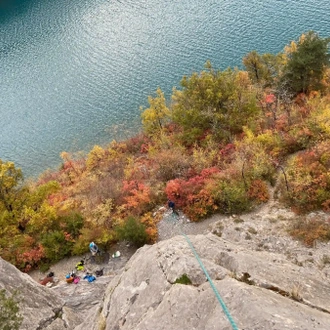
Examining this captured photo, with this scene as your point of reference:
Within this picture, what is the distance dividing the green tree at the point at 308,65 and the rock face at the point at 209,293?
29.5m

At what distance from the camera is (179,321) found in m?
8.78

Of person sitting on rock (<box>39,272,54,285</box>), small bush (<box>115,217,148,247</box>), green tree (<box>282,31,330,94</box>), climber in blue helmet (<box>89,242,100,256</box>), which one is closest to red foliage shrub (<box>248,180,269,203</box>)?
small bush (<box>115,217,148,247</box>)

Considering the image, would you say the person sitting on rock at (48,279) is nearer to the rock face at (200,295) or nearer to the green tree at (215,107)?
the rock face at (200,295)

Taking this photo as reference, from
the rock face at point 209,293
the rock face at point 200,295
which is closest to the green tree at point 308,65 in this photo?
the rock face at point 209,293

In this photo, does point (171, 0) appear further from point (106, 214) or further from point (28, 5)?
point (106, 214)

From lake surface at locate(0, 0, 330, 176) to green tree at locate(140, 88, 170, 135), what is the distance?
541cm

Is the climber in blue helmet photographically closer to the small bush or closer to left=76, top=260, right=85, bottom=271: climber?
left=76, top=260, right=85, bottom=271: climber

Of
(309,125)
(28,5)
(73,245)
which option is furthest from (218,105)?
(28,5)

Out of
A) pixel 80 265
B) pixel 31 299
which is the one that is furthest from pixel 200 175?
pixel 31 299

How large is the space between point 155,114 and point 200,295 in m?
35.8

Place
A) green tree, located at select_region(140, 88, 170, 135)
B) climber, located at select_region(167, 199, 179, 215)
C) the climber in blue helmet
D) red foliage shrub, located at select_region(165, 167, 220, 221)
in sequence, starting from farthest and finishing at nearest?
green tree, located at select_region(140, 88, 170, 135) → climber, located at select_region(167, 199, 179, 215) → red foliage shrub, located at select_region(165, 167, 220, 221) → the climber in blue helmet

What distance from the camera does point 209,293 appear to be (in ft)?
29.6

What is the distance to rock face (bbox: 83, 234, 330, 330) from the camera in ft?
26.3

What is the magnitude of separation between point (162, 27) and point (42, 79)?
1010 inches
